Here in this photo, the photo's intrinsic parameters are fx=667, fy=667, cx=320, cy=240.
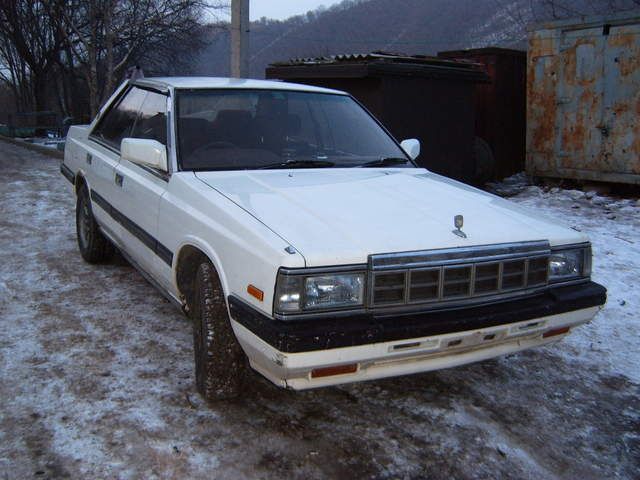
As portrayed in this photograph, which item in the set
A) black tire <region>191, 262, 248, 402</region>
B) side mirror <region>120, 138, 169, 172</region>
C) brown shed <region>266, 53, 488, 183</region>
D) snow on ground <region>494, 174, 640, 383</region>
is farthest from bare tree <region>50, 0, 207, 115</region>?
black tire <region>191, 262, 248, 402</region>

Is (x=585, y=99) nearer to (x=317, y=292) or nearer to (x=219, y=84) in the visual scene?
(x=219, y=84)

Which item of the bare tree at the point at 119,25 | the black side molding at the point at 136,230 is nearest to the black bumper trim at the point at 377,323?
the black side molding at the point at 136,230

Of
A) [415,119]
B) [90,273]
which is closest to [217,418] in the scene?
[90,273]

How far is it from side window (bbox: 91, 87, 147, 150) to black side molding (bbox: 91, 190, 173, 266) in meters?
0.43

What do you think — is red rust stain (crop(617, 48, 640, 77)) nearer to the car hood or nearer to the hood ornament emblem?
the car hood

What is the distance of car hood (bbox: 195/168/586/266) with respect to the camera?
2725 mm

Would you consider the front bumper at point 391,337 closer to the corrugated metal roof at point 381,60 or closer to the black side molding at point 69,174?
the black side molding at point 69,174

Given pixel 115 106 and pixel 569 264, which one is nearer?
pixel 569 264

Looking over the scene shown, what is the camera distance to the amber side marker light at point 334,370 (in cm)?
263

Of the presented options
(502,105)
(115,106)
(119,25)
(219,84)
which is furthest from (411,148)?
(119,25)

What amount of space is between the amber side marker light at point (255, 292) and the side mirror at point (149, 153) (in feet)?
3.98

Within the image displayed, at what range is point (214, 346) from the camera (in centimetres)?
305

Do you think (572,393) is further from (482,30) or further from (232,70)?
(482,30)

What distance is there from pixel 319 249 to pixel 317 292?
0.17 m
